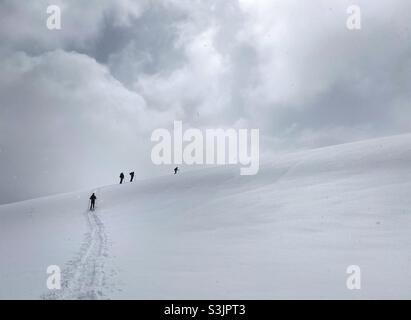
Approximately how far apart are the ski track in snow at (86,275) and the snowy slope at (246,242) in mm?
29

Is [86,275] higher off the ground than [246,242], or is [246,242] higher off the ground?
[246,242]

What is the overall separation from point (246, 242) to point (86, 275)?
5.48 m

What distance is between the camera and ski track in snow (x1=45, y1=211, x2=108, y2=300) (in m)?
7.30

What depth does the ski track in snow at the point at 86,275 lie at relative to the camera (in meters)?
7.30

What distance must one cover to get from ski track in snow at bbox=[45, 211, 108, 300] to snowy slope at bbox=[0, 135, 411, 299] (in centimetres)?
3

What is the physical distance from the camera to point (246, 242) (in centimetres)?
1211

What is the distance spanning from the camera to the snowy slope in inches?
314

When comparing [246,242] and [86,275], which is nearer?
[86,275]

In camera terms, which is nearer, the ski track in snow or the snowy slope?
the ski track in snow

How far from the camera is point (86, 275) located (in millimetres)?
8758

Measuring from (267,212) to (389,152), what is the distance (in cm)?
1318

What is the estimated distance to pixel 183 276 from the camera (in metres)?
8.70
